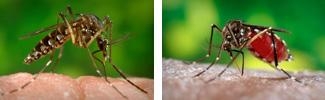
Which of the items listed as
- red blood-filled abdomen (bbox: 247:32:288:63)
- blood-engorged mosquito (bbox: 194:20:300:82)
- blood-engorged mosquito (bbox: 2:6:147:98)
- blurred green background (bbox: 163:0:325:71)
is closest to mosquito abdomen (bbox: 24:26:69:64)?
blood-engorged mosquito (bbox: 2:6:147:98)

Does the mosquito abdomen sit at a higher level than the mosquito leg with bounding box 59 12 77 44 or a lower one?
lower

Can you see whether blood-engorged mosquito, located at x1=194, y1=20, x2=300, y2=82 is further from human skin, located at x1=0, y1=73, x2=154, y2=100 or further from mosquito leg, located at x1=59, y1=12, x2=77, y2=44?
mosquito leg, located at x1=59, y1=12, x2=77, y2=44

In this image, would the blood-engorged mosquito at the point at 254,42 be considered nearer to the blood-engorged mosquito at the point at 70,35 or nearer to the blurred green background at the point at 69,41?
the blurred green background at the point at 69,41

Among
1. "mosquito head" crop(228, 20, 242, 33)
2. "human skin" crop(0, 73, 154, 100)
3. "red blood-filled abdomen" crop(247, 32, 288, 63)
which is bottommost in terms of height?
"human skin" crop(0, 73, 154, 100)

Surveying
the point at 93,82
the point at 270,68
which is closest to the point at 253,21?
the point at 270,68

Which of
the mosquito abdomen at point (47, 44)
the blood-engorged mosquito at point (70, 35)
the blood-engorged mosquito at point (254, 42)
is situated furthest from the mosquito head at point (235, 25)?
the mosquito abdomen at point (47, 44)

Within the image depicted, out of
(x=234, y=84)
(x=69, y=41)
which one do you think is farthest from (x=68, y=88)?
(x=234, y=84)
